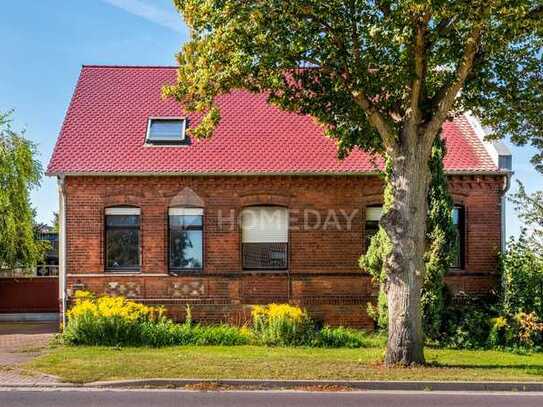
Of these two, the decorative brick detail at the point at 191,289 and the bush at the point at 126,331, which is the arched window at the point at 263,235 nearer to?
the decorative brick detail at the point at 191,289

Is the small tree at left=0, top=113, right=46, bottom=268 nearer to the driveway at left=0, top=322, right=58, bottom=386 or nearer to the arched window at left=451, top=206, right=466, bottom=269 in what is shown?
the driveway at left=0, top=322, right=58, bottom=386

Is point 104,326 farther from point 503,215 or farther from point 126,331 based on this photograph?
point 503,215

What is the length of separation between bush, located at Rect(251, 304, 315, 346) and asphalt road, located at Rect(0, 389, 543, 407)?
6.03 metres

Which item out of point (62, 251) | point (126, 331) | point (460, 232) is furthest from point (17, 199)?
point (460, 232)

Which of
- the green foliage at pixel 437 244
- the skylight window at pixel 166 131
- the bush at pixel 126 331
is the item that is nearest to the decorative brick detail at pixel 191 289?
the bush at pixel 126 331

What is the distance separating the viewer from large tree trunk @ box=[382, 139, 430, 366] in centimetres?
1423

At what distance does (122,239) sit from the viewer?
2047cm

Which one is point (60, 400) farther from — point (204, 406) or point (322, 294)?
point (322, 294)

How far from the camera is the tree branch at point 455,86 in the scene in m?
13.7

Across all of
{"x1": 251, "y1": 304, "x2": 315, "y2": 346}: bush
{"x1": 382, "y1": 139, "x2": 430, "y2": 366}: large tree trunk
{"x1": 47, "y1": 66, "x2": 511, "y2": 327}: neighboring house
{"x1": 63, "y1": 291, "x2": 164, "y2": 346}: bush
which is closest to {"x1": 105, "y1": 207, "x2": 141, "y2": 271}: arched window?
{"x1": 47, "y1": 66, "x2": 511, "y2": 327}: neighboring house

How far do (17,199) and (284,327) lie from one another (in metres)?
14.1

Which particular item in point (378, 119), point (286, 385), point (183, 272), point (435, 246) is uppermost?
point (378, 119)

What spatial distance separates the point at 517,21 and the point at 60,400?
990 centimetres

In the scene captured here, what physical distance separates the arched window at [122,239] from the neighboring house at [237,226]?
3 cm
